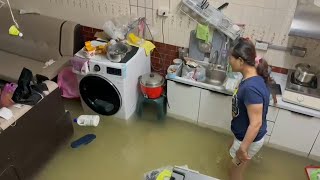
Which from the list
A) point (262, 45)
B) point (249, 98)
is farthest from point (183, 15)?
point (249, 98)

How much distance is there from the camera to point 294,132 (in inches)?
97.3

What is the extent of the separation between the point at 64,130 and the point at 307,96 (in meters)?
2.18

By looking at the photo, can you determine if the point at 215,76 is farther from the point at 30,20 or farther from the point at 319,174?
the point at 30,20

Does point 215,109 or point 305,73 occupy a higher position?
point 305,73

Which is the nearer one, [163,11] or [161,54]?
[163,11]

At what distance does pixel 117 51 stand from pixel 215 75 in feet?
3.46

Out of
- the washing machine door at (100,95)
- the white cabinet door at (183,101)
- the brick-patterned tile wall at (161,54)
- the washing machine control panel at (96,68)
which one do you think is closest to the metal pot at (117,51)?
the washing machine control panel at (96,68)

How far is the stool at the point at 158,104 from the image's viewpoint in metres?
2.85

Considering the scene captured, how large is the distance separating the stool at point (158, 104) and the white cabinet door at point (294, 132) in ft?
3.65

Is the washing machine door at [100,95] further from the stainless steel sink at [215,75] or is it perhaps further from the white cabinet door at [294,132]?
the white cabinet door at [294,132]

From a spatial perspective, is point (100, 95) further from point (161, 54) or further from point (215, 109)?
point (215, 109)

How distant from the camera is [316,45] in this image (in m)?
2.46

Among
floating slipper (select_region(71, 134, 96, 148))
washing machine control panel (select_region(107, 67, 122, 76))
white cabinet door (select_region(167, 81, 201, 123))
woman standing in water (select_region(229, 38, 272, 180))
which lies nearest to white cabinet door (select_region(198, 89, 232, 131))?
white cabinet door (select_region(167, 81, 201, 123))

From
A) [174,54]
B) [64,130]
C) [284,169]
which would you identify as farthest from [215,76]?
[64,130]
